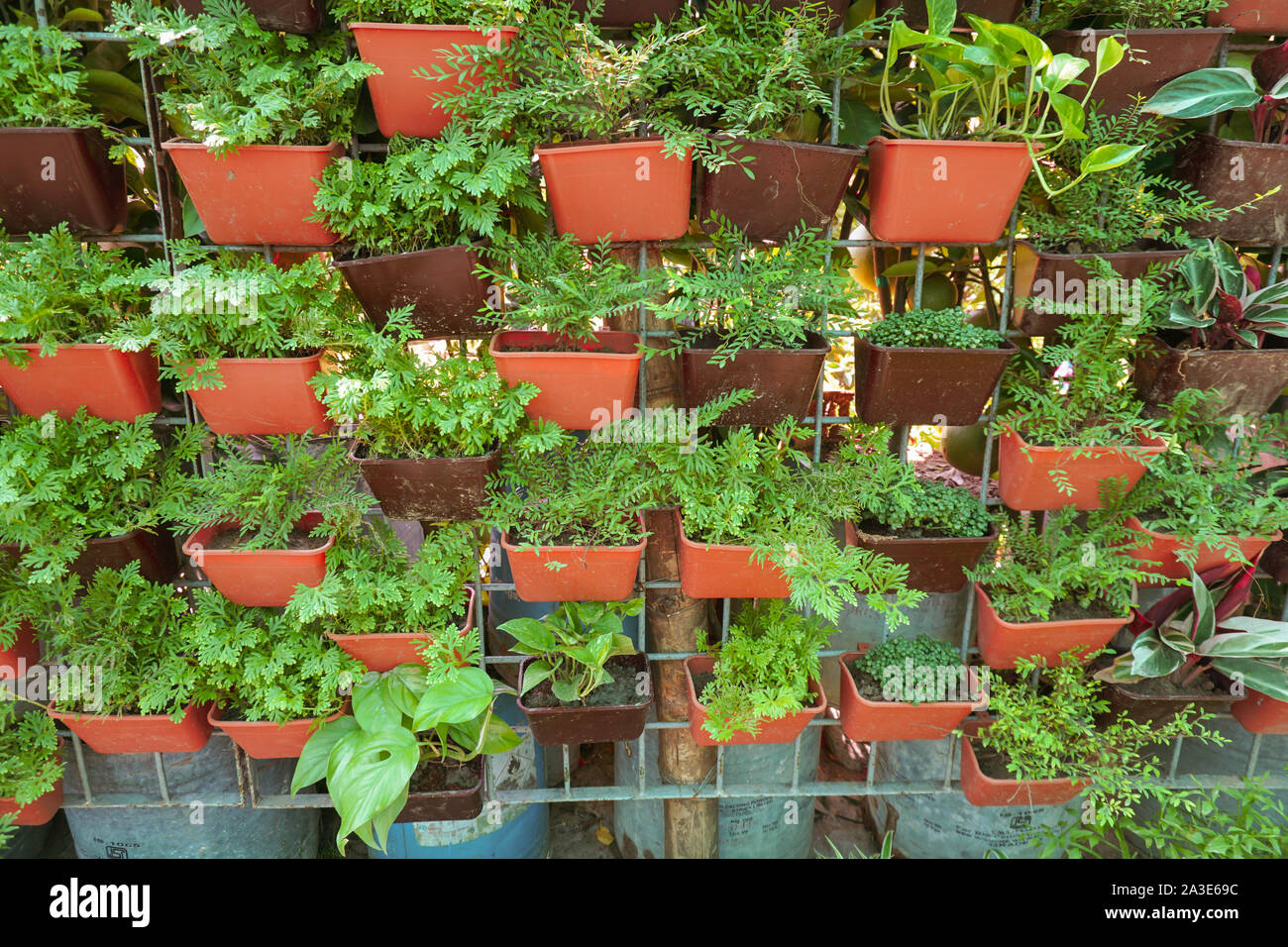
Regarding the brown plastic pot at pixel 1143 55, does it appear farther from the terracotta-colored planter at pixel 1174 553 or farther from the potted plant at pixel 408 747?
the potted plant at pixel 408 747

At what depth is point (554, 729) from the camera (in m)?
1.85

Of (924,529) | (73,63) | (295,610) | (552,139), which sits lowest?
(295,610)

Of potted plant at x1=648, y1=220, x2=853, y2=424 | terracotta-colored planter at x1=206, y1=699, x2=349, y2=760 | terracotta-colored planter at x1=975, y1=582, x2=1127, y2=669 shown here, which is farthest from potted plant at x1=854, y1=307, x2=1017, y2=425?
terracotta-colored planter at x1=206, y1=699, x2=349, y2=760

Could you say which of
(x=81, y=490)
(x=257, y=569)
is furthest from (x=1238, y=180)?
(x=81, y=490)

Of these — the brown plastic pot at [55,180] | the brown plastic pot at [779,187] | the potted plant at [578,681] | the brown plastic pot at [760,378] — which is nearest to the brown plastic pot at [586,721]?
the potted plant at [578,681]

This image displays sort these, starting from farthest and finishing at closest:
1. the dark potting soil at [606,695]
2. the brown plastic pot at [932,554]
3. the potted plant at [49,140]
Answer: the dark potting soil at [606,695] < the brown plastic pot at [932,554] < the potted plant at [49,140]

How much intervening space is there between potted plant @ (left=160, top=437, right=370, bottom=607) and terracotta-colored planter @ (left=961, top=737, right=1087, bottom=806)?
1.51 m

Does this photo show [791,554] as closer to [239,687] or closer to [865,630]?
[865,630]

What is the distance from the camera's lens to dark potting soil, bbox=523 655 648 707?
6.07 ft

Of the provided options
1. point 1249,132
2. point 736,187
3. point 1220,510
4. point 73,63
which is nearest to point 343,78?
point 73,63

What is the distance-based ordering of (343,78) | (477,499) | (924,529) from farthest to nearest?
(924,529) < (477,499) < (343,78)

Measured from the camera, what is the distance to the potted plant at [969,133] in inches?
56.4

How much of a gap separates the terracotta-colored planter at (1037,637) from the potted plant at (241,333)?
4.94ft

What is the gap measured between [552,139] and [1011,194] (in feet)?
2.97
